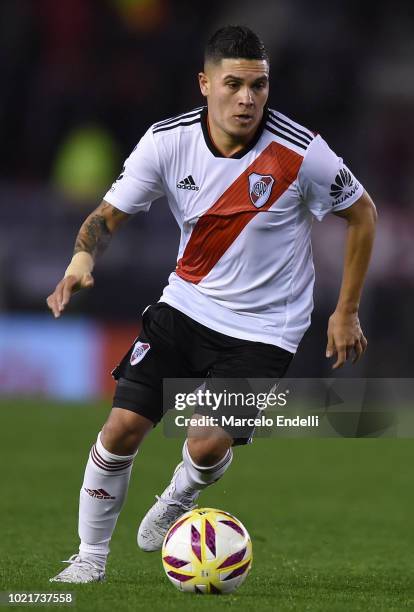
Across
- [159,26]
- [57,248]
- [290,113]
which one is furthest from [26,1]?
[57,248]

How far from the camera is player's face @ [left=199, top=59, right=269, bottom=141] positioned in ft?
18.8

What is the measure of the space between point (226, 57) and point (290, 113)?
12.5m

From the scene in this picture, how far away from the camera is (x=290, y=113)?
59.5 feet

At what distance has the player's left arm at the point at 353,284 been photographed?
5742 millimetres

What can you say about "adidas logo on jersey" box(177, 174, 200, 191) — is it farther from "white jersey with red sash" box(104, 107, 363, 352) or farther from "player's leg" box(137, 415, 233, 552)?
"player's leg" box(137, 415, 233, 552)

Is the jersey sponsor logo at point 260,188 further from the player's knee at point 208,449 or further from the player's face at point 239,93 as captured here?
the player's knee at point 208,449

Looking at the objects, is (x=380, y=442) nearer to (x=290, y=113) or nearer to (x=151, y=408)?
(x=290, y=113)

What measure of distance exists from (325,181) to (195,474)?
4.70 feet

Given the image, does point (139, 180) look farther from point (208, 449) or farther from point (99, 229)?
point (208, 449)

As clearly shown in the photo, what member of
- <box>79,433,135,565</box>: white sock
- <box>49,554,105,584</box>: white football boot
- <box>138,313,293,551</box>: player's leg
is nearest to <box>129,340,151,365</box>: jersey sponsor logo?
<box>138,313,293,551</box>: player's leg

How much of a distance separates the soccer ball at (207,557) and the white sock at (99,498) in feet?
1.19

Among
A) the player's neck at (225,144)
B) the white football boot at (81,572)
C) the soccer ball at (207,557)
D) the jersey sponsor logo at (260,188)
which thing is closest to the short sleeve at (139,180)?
the player's neck at (225,144)

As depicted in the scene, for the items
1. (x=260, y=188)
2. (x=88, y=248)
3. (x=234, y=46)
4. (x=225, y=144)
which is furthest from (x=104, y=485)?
(x=234, y=46)

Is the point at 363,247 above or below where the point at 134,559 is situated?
above
